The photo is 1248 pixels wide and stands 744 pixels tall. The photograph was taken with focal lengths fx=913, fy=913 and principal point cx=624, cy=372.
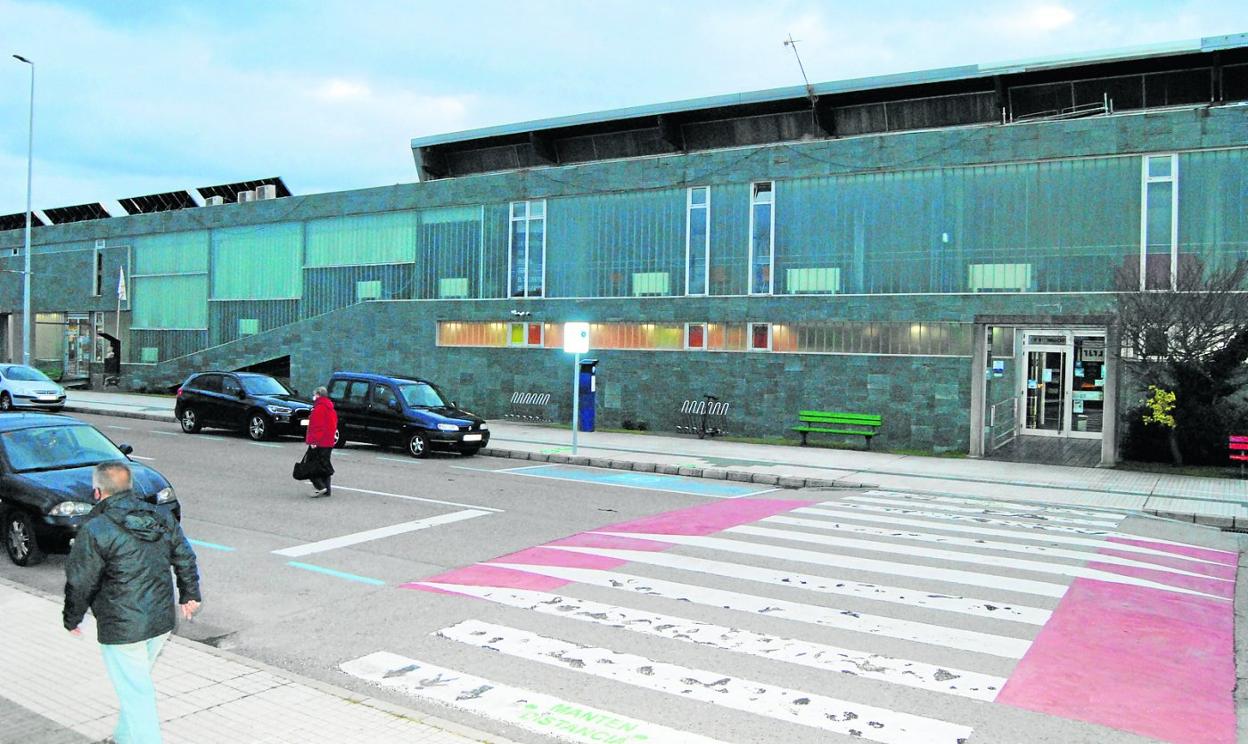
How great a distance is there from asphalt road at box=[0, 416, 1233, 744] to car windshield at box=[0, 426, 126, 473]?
1.09 m

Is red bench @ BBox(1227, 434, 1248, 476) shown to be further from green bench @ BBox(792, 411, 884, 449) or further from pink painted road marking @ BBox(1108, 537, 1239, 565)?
green bench @ BBox(792, 411, 884, 449)

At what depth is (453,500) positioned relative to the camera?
1390 cm

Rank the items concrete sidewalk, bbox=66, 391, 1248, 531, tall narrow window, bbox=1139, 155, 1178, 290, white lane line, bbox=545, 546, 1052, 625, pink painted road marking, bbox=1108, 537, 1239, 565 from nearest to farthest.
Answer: white lane line, bbox=545, 546, 1052, 625
pink painted road marking, bbox=1108, 537, 1239, 565
concrete sidewalk, bbox=66, 391, 1248, 531
tall narrow window, bbox=1139, 155, 1178, 290

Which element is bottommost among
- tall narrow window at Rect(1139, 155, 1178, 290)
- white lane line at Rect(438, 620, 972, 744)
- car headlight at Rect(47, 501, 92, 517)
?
white lane line at Rect(438, 620, 972, 744)

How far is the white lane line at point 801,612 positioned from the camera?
282 inches

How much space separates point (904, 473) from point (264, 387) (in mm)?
15648

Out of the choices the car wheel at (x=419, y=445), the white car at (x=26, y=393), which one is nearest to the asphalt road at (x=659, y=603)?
the car wheel at (x=419, y=445)

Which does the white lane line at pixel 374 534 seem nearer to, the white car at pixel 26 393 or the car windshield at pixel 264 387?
the car windshield at pixel 264 387

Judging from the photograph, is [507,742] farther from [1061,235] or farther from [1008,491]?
[1061,235]

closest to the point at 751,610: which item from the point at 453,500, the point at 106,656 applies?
the point at 106,656

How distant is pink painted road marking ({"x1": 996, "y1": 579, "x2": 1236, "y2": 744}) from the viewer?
5797 mm

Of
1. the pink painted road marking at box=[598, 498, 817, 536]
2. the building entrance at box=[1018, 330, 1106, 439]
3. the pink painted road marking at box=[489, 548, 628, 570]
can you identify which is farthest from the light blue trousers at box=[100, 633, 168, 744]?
the building entrance at box=[1018, 330, 1106, 439]

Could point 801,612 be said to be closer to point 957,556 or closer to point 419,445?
point 957,556

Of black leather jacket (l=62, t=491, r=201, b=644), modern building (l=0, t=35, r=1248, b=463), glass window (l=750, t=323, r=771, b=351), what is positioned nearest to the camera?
black leather jacket (l=62, t=491, r=201, b=644)
